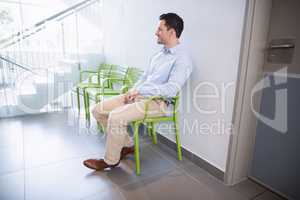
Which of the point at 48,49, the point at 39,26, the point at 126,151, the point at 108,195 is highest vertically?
the point at 39,26

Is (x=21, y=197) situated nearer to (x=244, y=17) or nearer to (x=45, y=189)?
(x=45, y=189)

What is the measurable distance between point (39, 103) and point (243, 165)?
2.89 metres

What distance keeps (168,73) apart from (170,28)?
373mm

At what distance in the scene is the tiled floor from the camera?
1375 mm

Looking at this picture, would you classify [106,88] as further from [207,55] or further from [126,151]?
[207,55]

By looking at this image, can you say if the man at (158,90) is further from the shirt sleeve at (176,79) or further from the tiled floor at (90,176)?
the tiled floor at (90,176)

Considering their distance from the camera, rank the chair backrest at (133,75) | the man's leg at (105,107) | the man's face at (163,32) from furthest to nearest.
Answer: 1. the chair backrest at (133,75)
2. the man's leg at (105,107)
3. the man's face at (163,32)

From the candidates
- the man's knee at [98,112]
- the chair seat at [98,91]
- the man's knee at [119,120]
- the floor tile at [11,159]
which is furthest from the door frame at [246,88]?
the floor tile at [11,159]

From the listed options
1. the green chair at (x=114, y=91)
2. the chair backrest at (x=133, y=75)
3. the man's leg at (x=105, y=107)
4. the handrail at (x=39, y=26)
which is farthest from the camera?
the handrail at (x=39, y=26)

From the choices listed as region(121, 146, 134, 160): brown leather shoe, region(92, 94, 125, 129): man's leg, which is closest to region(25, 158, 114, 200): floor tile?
region(121, 146, 134, 160): brown leather shoe

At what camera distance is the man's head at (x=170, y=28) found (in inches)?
63.0

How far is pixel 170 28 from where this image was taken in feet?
5.32

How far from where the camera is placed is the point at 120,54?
9.77ft

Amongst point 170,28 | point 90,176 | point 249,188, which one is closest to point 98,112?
point 90,176
